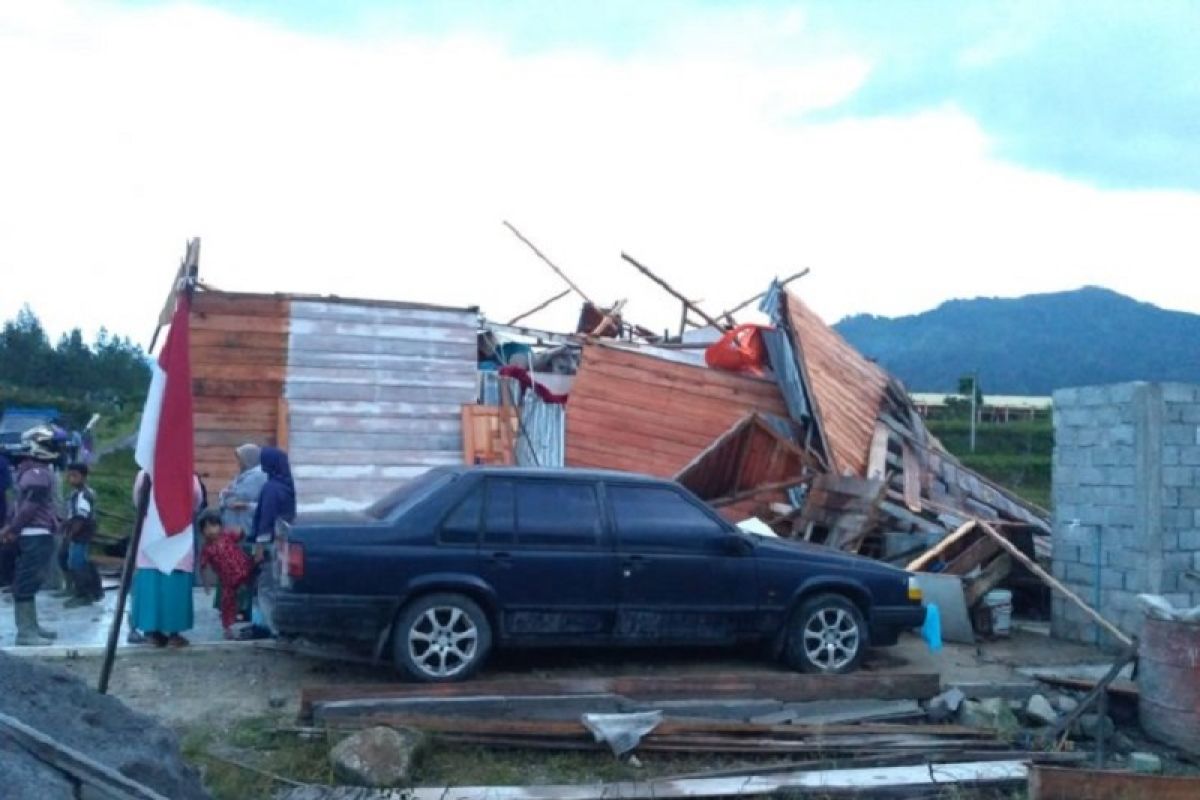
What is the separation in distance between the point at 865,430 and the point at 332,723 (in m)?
8.74

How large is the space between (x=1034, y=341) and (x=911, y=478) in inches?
4336

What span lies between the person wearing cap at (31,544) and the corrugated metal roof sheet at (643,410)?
6029 millimetres

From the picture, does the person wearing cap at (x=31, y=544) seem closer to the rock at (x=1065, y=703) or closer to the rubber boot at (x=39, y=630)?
A: the rubber boot at (x=39, y=630)

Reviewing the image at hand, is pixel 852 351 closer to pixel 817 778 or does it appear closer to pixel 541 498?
pixel 541 498

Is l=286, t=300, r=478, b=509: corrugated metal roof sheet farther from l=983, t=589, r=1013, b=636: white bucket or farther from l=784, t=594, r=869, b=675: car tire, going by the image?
l=983, t=589, r=1013, b=636: white bucket

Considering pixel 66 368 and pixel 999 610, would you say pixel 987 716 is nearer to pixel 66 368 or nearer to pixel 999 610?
pixel 999 610

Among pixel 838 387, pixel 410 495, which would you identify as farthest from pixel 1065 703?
pixel 838 387

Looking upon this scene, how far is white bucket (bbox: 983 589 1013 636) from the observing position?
11523 millimetres

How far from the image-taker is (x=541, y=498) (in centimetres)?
915

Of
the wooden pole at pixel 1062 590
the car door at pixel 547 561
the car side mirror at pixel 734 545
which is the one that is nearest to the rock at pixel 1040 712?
the wooden pole at pixel 1062 590

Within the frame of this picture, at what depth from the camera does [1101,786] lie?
22.8 feet

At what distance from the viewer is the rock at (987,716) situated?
8.45 metres

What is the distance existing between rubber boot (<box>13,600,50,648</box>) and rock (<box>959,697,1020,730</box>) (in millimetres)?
6933

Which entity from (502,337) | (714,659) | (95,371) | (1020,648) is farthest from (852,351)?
(95,371)
